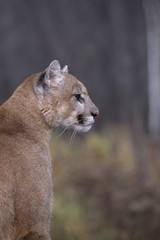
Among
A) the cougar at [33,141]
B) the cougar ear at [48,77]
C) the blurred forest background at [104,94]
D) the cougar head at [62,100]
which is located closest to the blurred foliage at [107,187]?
the blurred forest background at [104,94]

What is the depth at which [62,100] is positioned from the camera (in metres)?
7.91

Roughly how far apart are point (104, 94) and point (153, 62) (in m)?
2.24

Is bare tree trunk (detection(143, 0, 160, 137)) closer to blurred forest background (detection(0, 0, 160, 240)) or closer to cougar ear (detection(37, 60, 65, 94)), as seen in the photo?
blurred forest background (detection(0, 0, 160, 240))

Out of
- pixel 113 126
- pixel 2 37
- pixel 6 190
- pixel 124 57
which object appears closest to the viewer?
pixel 6 190

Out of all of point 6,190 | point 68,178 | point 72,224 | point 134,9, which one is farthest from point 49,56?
point 6,190

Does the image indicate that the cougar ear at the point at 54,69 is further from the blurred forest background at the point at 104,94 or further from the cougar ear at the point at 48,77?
the blurred forest background at the point at 104,94

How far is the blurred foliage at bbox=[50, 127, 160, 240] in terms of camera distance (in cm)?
1264

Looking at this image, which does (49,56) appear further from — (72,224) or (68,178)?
(72,224)

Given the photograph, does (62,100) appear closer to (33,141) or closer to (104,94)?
(33,141)

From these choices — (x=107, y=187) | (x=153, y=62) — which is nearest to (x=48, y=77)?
(x=107, y=187)

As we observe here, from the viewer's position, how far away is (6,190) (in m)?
6.89

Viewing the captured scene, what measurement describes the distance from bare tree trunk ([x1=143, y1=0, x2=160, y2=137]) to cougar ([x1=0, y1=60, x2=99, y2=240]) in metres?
10.5

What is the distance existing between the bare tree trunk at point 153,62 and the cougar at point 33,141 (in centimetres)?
1050

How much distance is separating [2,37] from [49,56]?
5.39ft
